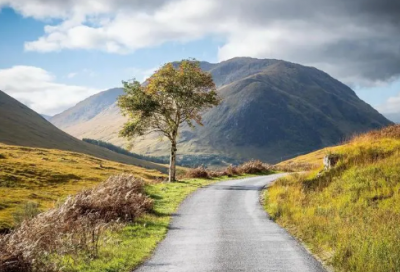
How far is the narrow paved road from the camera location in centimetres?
1186

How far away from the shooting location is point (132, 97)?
149ft

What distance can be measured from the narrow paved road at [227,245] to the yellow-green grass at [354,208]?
2.93 ft

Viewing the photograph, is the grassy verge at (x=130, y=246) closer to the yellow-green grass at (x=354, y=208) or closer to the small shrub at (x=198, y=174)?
the yellow-green grass at (x=354, y=208)

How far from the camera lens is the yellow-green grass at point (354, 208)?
1161 cm

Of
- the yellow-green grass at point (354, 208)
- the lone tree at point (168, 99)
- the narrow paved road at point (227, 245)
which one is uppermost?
the lone tree at point (168, 99)

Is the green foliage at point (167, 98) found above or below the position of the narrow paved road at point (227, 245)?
above

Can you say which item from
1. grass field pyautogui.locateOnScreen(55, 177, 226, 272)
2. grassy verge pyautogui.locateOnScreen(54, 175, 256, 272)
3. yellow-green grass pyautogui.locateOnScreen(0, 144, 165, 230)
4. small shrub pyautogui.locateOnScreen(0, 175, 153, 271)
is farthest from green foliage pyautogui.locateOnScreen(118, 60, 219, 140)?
grass field pyautogui.locateOnScreen(55, 177, 226, 272)

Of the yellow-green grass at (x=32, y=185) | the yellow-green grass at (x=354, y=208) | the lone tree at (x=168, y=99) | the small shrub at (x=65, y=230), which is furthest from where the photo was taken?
the yellow-green grass at (x=32, y=185)

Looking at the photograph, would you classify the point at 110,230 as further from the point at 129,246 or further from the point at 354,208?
the point at 354,208

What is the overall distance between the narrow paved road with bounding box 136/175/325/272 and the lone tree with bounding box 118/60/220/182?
75.7 ft

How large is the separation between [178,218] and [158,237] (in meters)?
5.12

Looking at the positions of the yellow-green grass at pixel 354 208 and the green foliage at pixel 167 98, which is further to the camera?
the green foliage at pixel 167 98

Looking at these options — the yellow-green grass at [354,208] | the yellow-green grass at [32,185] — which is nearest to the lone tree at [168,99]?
the yellow-green grass at [32,185]

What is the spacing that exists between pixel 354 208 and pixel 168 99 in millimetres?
31429
